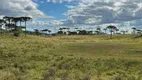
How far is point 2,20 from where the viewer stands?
130875 mm

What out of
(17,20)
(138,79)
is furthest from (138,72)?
(17,20)

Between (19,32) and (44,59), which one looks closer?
(44,59)

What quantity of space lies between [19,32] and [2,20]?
767 inches

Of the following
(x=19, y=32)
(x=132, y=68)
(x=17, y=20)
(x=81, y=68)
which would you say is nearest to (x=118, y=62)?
(x=132, y=68)

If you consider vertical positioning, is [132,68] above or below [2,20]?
below

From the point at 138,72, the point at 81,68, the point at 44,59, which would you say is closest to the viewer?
the point at 138,72

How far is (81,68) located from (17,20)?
332 feet

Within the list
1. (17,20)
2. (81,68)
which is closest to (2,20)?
(17,20)

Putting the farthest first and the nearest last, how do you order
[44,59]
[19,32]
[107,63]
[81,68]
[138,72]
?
1. [19,32]
2. [44,59]
3. [107,63]
4. [81,68]
5. [138,72]

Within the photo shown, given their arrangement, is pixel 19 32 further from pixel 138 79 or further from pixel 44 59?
pixel 138 79

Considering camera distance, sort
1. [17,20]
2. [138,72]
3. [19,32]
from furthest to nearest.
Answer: [17,20]
[19,32]
[138,72]

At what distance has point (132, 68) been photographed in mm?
29125

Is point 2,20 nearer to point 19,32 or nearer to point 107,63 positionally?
point 19,32

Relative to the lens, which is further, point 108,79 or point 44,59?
point 44,59
